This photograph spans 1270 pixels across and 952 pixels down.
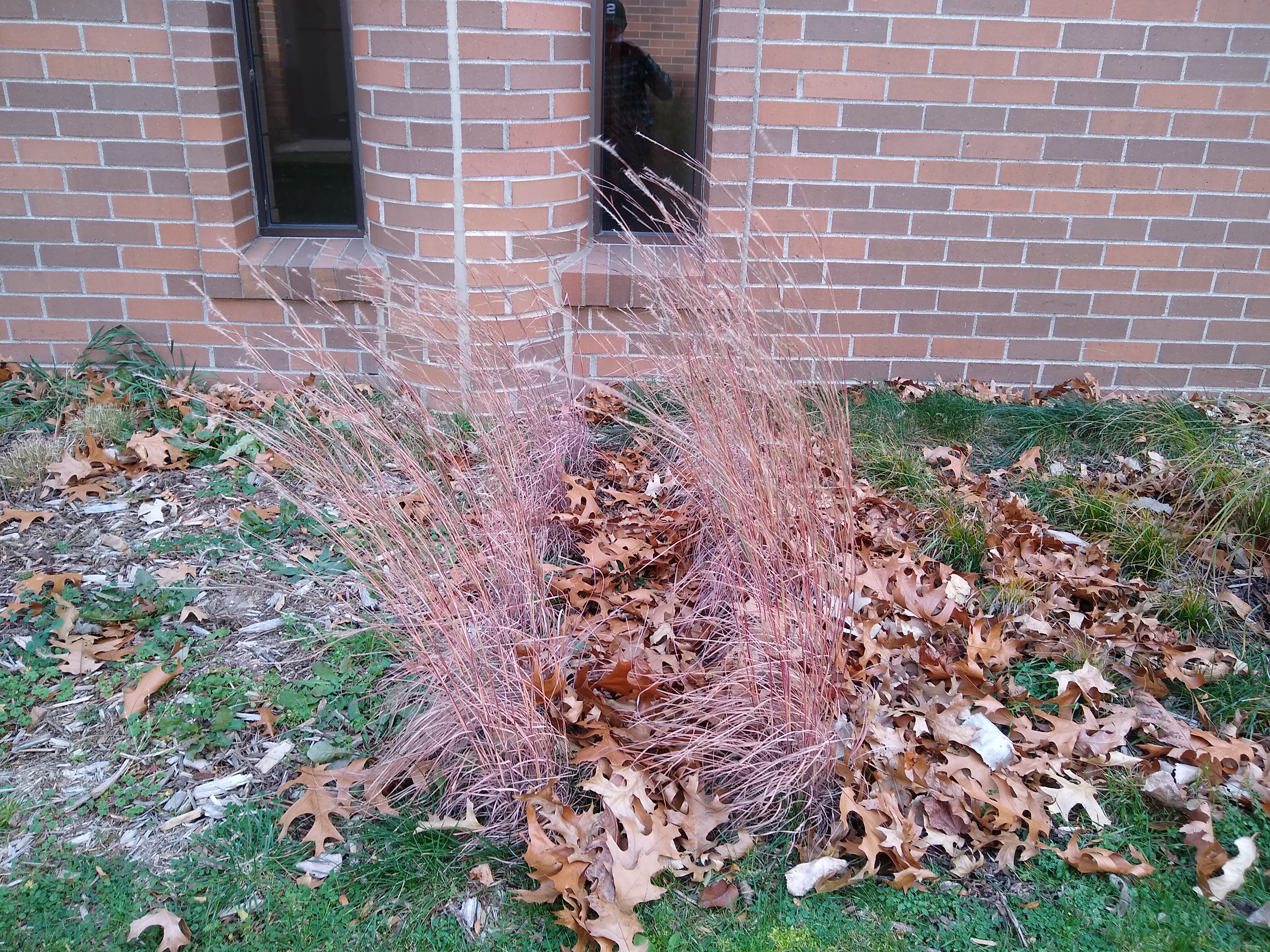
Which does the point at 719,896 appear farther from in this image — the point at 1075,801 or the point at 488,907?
the point at 1075,801

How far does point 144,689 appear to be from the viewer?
248 cm

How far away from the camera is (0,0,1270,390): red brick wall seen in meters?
3.78

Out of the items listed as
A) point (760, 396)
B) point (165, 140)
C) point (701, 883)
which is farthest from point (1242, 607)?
point (165, 140)

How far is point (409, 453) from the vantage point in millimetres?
2193

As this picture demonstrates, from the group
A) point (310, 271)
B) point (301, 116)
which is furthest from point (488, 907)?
point (301, 116)

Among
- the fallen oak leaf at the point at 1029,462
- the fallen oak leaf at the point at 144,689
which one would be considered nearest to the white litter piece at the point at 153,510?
the fallen oak leaf at the point at 144,689

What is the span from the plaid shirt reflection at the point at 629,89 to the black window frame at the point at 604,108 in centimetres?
3

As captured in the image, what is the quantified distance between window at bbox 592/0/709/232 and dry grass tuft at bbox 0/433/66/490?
8.19 feet

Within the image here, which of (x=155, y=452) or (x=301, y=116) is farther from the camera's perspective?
(x=301, y=116)

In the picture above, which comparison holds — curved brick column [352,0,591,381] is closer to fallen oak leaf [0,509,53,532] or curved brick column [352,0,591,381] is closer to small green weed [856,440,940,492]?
small green weed [856,440,940,492]

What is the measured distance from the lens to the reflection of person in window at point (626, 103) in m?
4.16

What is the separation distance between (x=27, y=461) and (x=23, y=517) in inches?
13.2

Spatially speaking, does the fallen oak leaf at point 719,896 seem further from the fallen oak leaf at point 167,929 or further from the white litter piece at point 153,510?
the white litter piece at point 153,510

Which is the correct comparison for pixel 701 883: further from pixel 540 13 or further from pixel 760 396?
pixel 540 13
